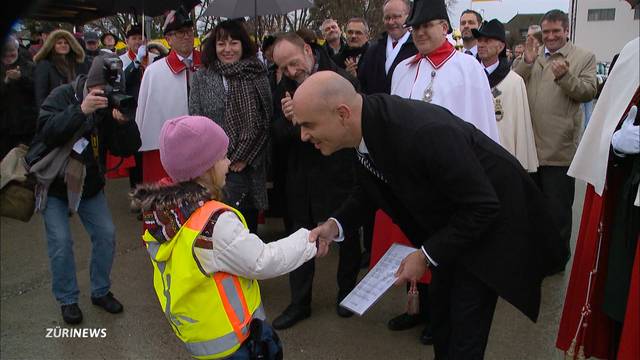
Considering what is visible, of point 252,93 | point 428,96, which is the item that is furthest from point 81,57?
point 428,96

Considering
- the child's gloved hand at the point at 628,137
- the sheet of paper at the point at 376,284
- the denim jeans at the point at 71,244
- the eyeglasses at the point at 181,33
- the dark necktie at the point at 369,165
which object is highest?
the eyeglasses at the point at 181,33

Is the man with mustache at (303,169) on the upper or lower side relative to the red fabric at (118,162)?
upper

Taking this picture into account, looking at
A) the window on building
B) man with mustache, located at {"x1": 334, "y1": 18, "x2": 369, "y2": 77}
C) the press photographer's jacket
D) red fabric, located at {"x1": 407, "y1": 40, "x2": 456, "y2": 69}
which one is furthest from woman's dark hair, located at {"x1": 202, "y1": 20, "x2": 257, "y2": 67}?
the window on building

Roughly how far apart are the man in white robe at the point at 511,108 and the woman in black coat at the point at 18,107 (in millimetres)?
4659

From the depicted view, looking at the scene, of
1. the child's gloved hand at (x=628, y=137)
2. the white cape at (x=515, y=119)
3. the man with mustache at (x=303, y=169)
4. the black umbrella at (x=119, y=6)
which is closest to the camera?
the child's gloved hand at (x=628, y=137)

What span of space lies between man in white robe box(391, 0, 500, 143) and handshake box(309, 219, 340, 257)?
48.6 inches

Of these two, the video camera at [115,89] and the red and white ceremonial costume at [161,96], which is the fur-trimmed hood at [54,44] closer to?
the red and white ceremonial costume at [161,96]

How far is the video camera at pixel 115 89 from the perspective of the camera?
142 inches

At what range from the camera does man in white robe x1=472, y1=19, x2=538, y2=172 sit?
4.58 meters

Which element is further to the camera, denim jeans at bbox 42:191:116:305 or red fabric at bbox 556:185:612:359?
denim jeans at bbox 42:191:116:305

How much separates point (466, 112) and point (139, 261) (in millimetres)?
3321

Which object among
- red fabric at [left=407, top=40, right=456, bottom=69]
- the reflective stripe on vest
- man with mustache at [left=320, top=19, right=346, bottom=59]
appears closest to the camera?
the reflective stripe on vest

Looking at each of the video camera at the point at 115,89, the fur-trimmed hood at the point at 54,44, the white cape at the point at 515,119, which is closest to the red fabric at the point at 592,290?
the white cape at the point at 515,119

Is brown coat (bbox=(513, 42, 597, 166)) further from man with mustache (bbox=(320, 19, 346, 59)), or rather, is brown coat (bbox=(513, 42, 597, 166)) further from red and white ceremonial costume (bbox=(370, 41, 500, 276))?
man with mustache (bbox=(320, 19, 346, 59))
